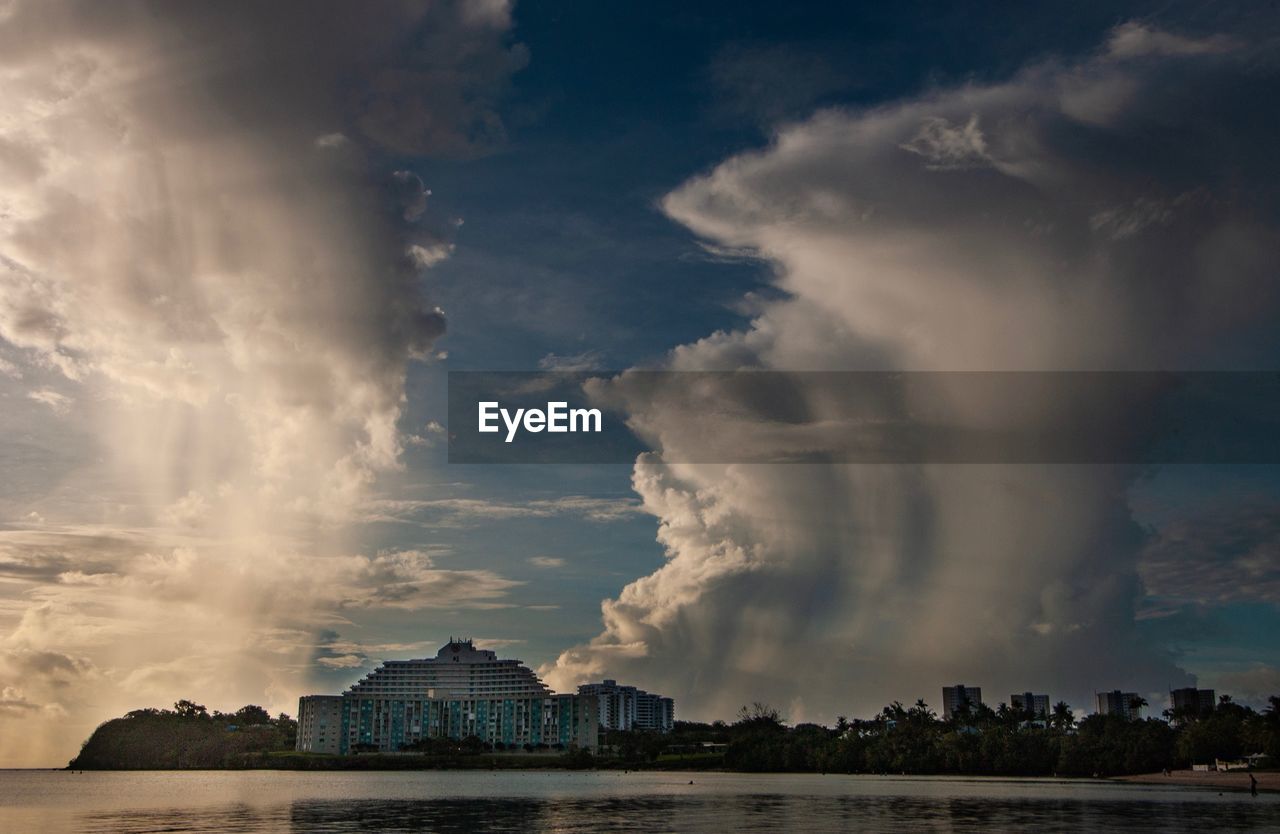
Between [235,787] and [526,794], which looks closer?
[526,794]

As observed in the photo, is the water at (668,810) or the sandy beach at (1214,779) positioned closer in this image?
the water at (668,810)

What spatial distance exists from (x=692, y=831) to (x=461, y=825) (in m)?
19.7

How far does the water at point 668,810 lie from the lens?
8519cm

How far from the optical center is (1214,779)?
16150cm

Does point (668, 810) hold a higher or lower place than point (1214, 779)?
higher

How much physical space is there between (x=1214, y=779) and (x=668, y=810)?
99796 mm

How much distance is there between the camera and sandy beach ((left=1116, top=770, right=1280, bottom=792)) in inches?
5664

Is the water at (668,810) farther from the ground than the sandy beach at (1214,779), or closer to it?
farther from the ground

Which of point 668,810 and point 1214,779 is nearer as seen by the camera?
point 668,810

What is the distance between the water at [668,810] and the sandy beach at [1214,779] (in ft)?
26.8

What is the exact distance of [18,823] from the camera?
98.3 m

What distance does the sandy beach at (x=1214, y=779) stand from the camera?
143875 mm

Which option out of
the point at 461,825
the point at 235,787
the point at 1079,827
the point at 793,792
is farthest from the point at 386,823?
the point at 235,787

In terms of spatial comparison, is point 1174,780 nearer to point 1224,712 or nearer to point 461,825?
point 1224,712
